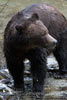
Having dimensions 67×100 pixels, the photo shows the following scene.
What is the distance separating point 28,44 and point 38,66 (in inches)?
20.2

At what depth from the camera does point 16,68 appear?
25.2 feet

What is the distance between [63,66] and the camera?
921cm

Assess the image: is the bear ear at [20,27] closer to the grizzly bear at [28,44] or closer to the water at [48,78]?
the grizzly bear at [28,44]

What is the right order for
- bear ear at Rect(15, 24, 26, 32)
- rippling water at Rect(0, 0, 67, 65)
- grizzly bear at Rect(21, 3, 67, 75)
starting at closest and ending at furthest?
bear ear at Rect(15, 24, 26, 32) → grizzly bear at Rect(21, 3, 67, 75) → rippling water at Rect(0, 0, 67, 65)

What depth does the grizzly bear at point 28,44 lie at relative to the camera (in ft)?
23.4

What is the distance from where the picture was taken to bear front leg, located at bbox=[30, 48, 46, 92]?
7.37m

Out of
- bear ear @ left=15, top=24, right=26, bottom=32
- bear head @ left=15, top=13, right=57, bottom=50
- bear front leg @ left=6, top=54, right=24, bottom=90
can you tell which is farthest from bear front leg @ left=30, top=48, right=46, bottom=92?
bear ear @ left=15, top=24, right=26, bottom=32

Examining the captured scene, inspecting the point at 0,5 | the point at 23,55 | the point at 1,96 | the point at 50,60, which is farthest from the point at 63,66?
the point at 0,5

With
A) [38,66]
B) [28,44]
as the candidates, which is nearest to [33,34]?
[28,44]

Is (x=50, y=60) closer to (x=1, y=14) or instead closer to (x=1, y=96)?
(x=1, y=96)

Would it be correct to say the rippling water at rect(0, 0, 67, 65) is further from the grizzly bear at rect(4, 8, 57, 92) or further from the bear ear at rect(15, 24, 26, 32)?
the bear ear at rect(15, 24, 26, 32)

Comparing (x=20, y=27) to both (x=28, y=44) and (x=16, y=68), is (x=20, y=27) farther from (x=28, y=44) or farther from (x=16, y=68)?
(x=16, y=68)

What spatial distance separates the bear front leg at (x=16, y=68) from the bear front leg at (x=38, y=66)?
1.01ft

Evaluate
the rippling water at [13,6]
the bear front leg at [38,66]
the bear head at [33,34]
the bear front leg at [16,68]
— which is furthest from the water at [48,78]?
the bear head at [33,34]
